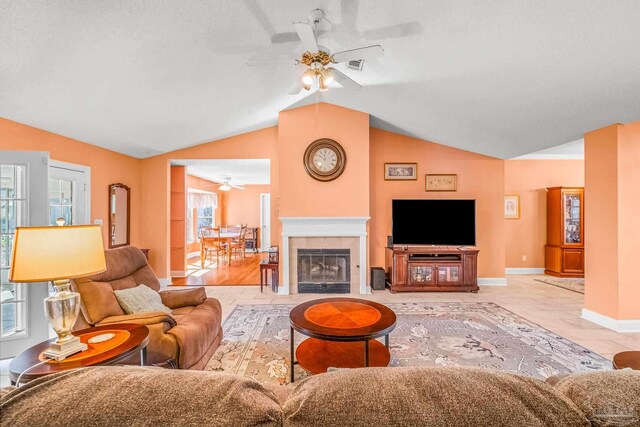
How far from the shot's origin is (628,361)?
149 cm

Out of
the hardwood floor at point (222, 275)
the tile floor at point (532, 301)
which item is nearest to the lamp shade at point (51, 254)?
the tile floor at point (532, 301)

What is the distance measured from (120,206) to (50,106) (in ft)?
7.11

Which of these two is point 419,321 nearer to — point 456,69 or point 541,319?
point 541,319

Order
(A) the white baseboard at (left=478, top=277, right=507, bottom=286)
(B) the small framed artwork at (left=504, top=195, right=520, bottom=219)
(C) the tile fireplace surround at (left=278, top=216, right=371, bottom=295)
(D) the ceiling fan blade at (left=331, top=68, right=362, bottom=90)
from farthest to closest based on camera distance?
(B) the small framed artwork at (left=504, top=195, right=520, bottom=219) → (A) the white baseboard at (left=478, top=277, right=507, bottom=286) → (C) the tile fireplace surround at (left=278, top=216, right=371, bottom=295) → (D) the ceiling fan blade at (left=331, top=68, right=362, bottom=90)

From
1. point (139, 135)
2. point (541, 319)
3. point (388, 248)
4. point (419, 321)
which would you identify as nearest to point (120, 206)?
point (139, 135)

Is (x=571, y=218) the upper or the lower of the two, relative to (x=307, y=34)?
lower

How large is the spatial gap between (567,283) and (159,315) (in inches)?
250

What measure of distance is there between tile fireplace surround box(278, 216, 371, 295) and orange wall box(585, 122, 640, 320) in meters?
2.84

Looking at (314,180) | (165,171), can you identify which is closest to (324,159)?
(314,180)

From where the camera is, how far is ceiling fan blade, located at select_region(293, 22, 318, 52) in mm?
1889

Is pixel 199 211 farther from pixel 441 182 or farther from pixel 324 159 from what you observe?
pixel 441 182

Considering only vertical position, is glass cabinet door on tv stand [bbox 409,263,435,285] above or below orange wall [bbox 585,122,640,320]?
below

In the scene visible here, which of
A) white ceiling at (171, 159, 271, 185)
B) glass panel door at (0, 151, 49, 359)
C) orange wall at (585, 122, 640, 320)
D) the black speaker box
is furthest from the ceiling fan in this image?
the black speaker box

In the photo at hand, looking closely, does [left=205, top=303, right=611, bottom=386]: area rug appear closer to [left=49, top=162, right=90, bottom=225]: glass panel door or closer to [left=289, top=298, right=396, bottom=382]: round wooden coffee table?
[left=289, top=298, right=396, bottom=382]: round wooden coffee table
